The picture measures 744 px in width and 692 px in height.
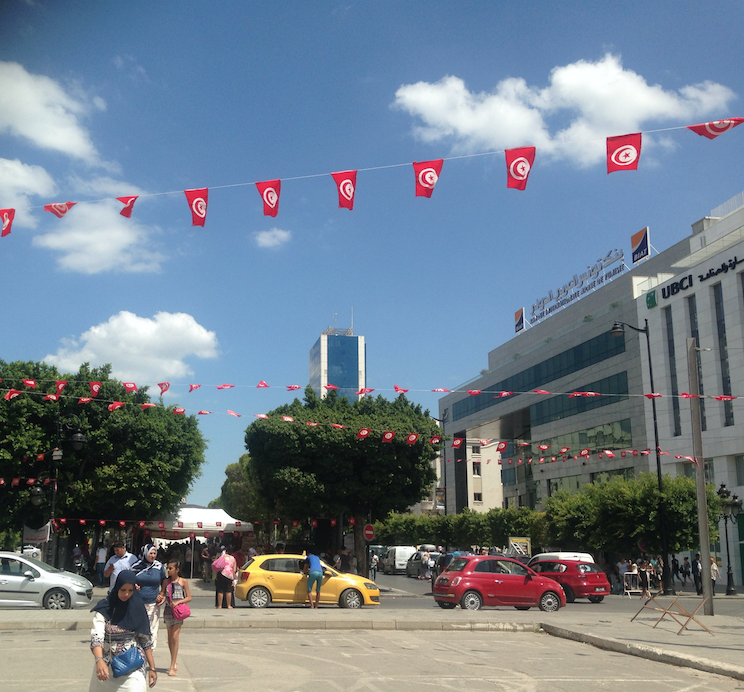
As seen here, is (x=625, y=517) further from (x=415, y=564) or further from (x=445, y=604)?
(x=445, y=604)

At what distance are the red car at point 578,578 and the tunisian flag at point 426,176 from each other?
1835 cm

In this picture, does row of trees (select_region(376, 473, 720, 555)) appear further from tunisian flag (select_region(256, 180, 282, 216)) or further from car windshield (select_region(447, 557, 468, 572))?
tunisian flag (select_region(256, 180, 282, 216))

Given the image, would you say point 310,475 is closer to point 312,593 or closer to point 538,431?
point 312,593

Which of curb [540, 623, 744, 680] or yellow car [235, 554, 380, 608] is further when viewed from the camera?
yellow car [235, 554, 380, 608]

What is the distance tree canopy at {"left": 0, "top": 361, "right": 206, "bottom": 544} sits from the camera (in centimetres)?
3059

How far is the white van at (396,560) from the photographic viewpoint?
165ft

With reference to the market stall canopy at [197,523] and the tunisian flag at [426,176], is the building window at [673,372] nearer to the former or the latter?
the market stall canopy at [197,523]

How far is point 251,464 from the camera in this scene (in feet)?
A: 115

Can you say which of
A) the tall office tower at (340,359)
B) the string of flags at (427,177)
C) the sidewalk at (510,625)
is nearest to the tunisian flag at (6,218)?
the string of flags at (427,177)

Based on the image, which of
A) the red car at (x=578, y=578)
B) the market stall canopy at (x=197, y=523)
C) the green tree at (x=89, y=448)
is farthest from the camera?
the market stall canopy at (x=197, y=523)

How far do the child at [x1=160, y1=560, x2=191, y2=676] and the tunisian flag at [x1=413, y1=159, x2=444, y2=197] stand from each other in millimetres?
7793

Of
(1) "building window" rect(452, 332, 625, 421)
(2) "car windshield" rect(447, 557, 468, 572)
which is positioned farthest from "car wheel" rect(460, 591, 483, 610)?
(1) "building window" rect(452, 332, 625, 421)

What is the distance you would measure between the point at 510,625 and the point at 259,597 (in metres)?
7.55

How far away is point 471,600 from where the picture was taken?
21109mm
